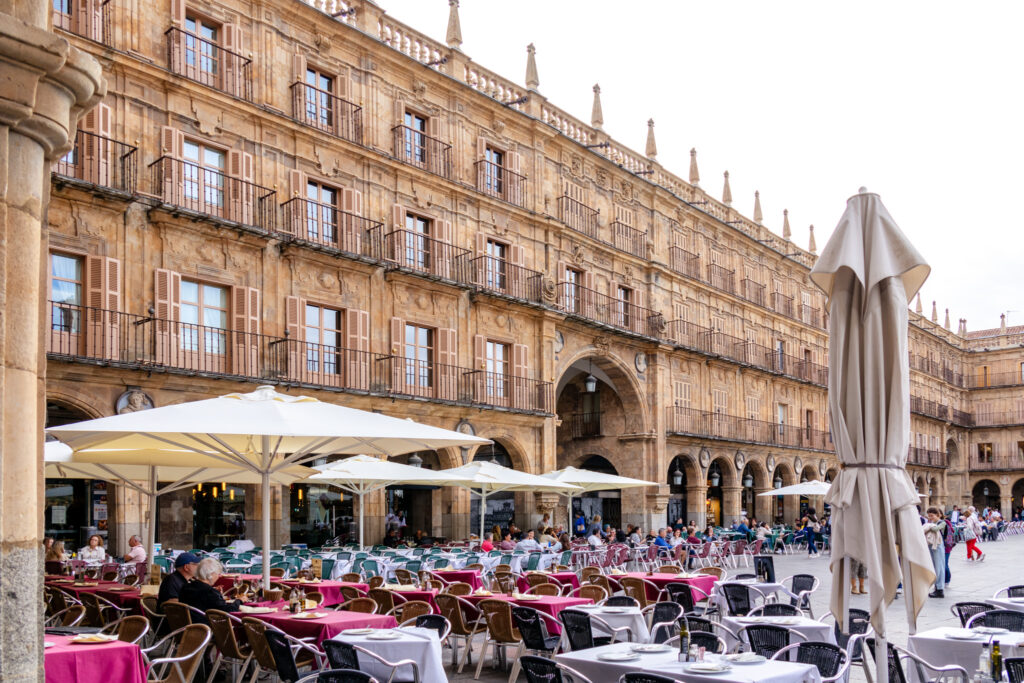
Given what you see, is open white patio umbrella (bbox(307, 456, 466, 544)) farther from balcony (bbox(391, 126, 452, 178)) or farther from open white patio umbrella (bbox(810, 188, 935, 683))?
open white patio umbrella (bbox(810, 188, 935, 683))

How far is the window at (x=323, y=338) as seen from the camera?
19.9m

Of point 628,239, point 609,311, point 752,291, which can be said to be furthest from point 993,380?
point 609,311

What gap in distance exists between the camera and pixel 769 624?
8.34 meters

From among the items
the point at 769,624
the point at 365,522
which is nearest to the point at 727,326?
the point at 365,522

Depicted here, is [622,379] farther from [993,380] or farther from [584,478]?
[993,380]

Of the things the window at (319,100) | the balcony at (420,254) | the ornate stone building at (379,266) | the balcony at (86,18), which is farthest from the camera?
the balcony at (420,254)

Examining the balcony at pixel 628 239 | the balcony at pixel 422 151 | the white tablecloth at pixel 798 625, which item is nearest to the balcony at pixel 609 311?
the balcony at pixel 628 239

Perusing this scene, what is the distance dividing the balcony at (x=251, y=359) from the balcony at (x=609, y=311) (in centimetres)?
347

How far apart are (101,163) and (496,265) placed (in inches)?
418

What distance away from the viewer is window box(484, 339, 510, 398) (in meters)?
24.2

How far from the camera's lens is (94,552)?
50.3 ft

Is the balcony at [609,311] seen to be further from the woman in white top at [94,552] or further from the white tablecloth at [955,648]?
the white tablecloth at [955,648]

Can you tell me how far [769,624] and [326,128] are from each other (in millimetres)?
15779

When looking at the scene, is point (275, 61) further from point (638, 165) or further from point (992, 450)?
point (992, 450)
